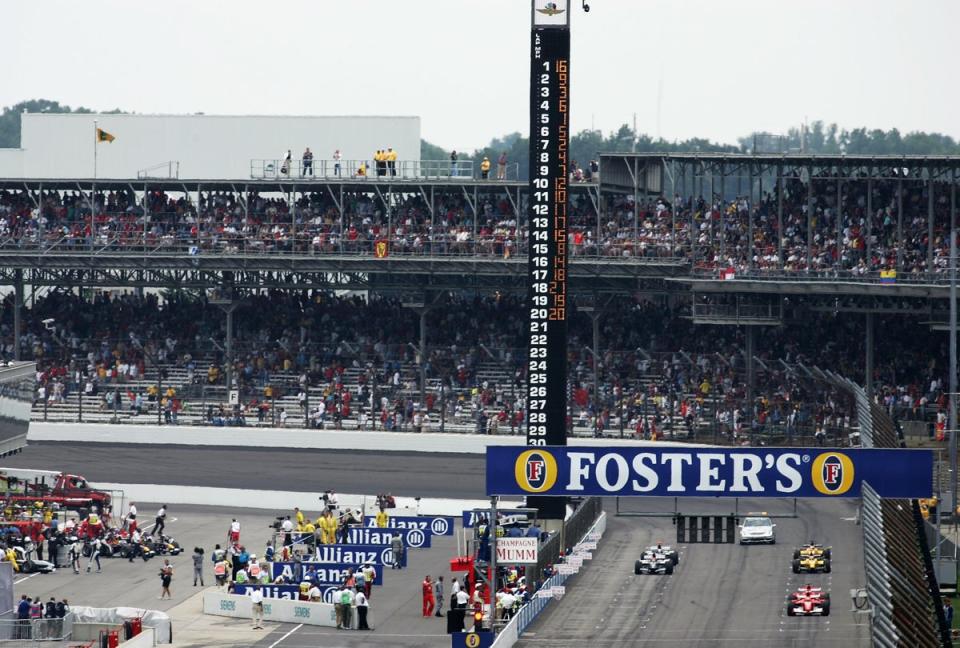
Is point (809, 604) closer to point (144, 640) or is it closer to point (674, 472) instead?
point (674, 472)

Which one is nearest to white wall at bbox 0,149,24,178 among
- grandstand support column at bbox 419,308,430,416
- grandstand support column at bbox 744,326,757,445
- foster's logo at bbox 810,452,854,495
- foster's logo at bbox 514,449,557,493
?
grandstand support column at bbox 419,308,430,416

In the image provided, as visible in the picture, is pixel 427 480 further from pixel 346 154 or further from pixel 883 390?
pixel 346 154

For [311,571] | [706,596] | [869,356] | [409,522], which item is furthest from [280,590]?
[869,356]

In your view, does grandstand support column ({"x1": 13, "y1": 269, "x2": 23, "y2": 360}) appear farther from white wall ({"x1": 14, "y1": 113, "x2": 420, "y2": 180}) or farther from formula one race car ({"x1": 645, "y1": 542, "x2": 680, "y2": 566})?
formula one race car ({"x1": 645, "y1": 542, "x2": 680, "y2": 566})

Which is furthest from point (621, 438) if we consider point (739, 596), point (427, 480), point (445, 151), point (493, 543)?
point (445, 151)

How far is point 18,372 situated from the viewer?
5284 cm

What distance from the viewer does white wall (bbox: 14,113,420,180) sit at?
86.7 metres

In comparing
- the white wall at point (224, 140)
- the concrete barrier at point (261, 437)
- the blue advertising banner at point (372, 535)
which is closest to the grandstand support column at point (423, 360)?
the concrete barrier at point (261, 437)

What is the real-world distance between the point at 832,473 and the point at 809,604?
479cm

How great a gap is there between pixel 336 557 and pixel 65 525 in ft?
29.9

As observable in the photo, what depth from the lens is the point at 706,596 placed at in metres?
43.6

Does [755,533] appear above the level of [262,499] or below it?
below

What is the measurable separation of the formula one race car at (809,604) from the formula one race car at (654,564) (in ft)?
21.7

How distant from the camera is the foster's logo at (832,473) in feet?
120
